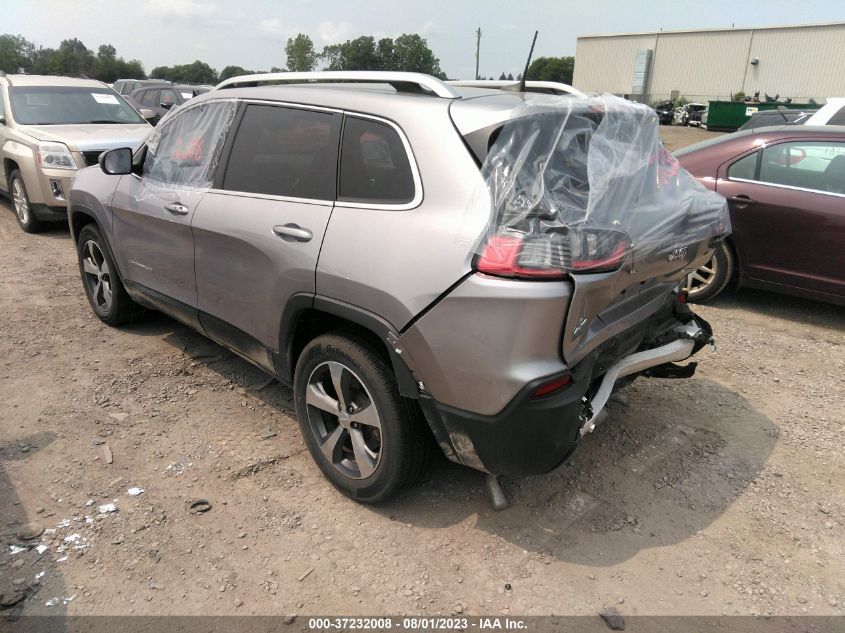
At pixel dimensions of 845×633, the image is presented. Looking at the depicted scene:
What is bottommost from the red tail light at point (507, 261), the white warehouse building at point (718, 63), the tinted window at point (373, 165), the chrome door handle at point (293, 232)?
the chrome door handle at point (293, 232)

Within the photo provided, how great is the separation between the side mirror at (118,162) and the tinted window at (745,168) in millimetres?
4660

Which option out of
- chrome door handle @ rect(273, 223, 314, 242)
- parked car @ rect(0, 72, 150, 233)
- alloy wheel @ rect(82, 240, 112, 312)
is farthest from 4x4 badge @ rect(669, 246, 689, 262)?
parked car @ rect(0, 72, 150, 233)

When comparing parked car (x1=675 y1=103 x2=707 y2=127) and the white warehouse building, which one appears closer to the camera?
parked car (x1=675 y1=103 x2=707 y2=127)

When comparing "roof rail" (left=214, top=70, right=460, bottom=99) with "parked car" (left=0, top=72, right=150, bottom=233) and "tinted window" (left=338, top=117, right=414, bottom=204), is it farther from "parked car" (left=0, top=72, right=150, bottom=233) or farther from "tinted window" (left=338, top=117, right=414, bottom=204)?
"parked car" (left=0, top=72, right=150, bottom=233)

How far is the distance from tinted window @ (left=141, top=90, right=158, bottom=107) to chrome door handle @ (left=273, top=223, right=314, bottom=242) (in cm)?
1605

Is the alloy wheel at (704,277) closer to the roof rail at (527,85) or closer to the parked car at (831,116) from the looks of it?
the roof rail at (527,85)

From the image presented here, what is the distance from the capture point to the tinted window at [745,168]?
17.4 feet

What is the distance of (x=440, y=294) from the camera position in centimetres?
233

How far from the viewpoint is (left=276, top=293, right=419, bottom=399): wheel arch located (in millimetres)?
2518

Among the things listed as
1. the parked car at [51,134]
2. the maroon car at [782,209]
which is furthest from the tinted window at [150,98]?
the maroon car at [782,209]

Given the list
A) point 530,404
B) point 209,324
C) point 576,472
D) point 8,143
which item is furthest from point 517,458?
point 8,143

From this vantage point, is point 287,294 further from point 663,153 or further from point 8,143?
point 8,143

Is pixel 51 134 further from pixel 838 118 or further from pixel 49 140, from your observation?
pixel 838 118

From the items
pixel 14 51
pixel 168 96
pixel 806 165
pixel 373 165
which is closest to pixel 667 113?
pixel 168 96
